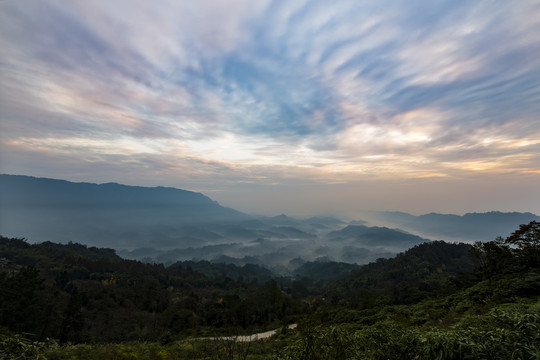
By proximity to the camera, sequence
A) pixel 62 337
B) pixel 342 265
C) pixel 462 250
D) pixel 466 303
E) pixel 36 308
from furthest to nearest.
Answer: pixel 342 265, pixel 462 250, pixel 62 337, pixel 36 308, pixel 466 303

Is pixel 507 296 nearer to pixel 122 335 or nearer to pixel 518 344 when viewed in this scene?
pixel 518 344

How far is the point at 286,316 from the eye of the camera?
1719 inches

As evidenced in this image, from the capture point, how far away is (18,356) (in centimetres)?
502

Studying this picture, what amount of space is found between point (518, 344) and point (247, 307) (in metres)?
48.9

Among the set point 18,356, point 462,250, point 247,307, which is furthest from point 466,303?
point 462,250

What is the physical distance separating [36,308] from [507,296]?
1910 inches

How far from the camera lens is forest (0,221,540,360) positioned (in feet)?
19.2

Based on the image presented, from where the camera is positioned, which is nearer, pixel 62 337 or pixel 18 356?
pixel 18 356

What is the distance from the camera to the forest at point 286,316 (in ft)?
19.2

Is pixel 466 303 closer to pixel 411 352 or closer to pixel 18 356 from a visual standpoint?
pixel 411 352

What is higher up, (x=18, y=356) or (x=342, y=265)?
(x=18, y=356)

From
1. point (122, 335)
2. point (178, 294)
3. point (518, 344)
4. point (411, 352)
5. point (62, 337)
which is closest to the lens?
point (518, 344)

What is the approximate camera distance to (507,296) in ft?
57.4

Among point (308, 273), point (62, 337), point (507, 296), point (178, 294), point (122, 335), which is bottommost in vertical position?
point (308, 273)
